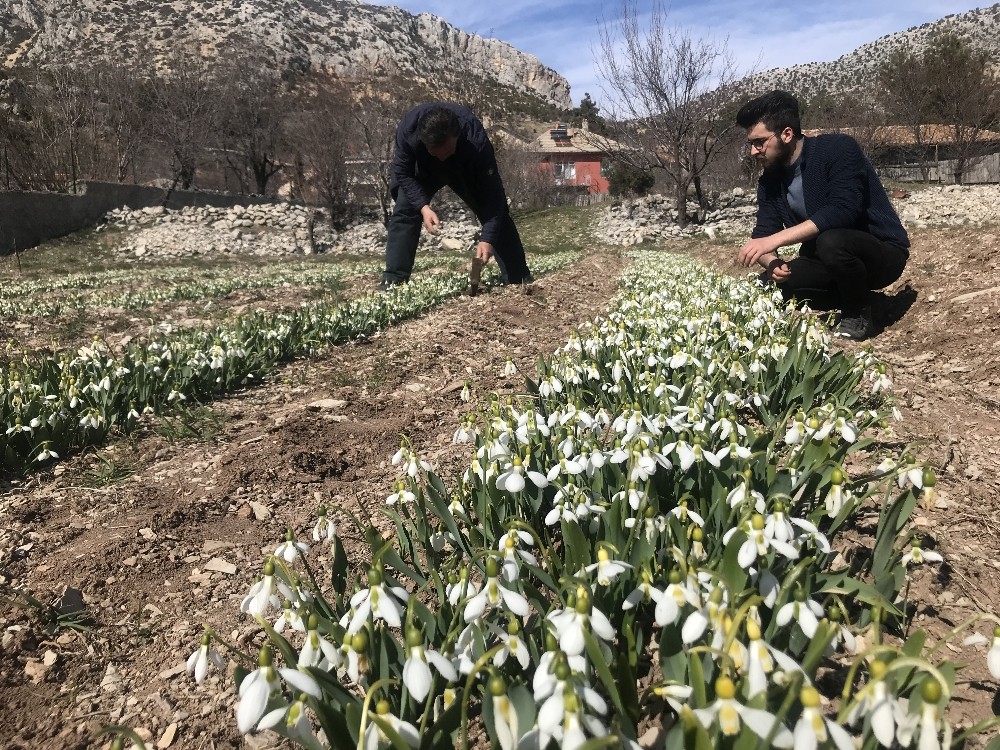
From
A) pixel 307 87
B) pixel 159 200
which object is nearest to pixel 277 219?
pixel 159 200

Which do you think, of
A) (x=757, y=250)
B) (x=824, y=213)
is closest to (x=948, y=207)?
(x=824, y=213)

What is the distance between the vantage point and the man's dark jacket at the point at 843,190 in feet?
13.0

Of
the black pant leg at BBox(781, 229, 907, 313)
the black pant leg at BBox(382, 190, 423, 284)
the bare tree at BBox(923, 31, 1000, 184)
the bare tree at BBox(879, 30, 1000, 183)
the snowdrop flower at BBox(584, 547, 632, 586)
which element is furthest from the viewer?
the bare tree at BBox(879, 30, 1000, 183)

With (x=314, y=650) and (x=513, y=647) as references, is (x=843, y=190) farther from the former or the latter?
(x=314, y=650)

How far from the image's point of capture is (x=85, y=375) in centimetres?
358

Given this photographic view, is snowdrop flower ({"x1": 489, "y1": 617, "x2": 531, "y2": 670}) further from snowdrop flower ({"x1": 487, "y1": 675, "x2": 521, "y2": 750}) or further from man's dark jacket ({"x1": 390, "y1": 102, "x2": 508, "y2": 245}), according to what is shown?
man's dark jacket ({"x1": 390, "y1": 102, "x2": 508, "y2": 245})

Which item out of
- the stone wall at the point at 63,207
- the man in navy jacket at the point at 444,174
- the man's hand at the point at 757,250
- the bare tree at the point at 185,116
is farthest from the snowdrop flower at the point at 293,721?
the bare tree at the point at 185,116

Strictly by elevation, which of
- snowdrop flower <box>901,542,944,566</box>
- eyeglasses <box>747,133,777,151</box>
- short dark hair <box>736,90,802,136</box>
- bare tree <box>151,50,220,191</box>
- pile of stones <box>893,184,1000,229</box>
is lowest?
pile of stones <box>893,184,1000,229</box>

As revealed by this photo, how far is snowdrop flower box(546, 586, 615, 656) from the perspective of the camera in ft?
3.46

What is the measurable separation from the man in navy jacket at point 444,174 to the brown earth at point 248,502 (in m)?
2.09

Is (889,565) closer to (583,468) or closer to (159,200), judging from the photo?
(583,468)

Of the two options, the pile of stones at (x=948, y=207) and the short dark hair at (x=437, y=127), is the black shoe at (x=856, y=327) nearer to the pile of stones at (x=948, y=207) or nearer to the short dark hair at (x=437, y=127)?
the short dark hair at (x=437, y=127)

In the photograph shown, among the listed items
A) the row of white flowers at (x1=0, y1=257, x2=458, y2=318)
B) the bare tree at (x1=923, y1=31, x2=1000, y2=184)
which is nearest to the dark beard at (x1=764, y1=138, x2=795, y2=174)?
the row of white flowers at (x1=0, y1=257, x2=458, y2=318)

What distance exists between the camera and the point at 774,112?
410cm
